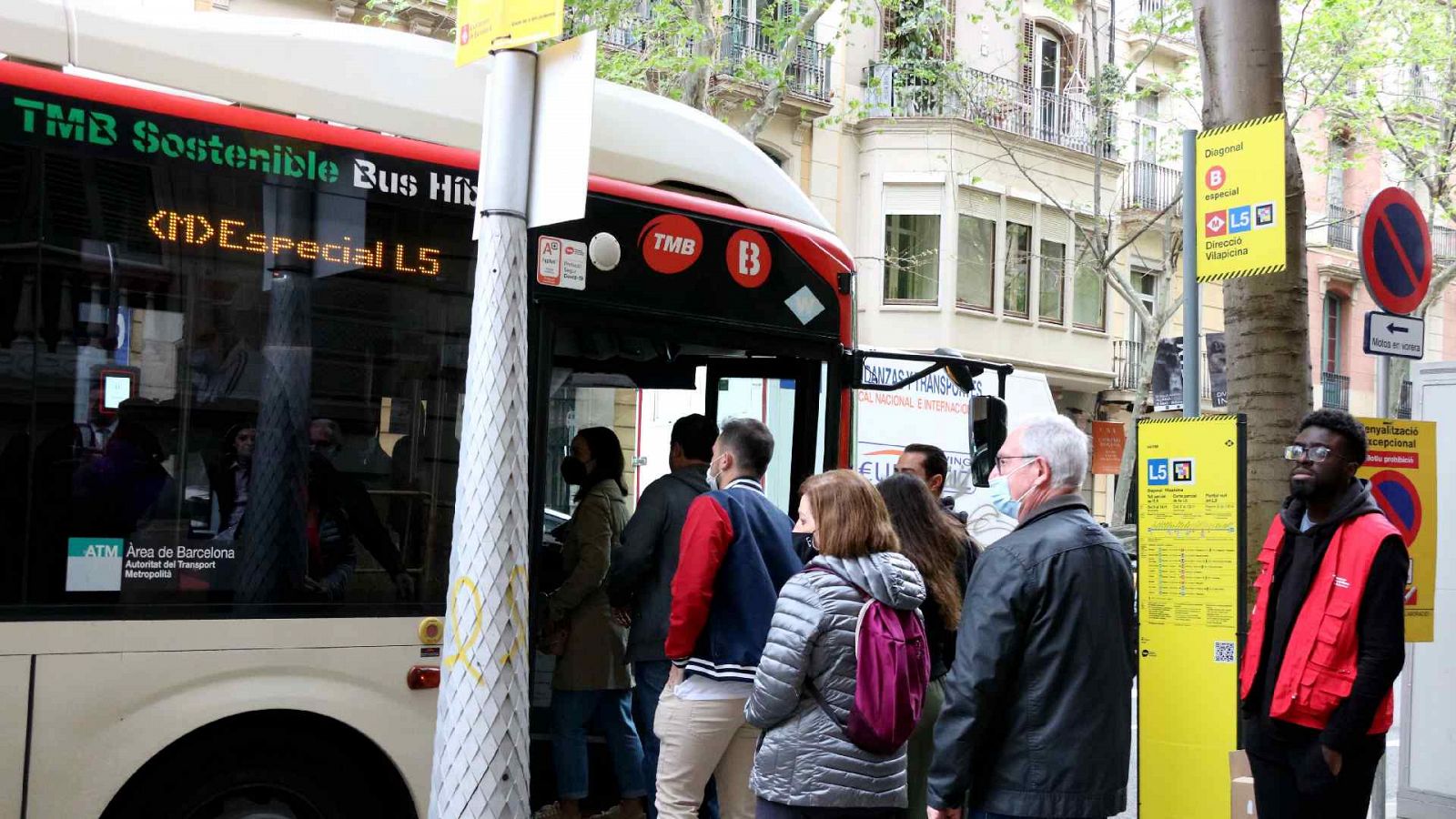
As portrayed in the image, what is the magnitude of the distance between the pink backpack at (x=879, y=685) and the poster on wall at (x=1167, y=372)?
2209cm

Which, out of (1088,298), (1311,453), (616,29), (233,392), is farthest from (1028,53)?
(233,392)

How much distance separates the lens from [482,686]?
3.58 m

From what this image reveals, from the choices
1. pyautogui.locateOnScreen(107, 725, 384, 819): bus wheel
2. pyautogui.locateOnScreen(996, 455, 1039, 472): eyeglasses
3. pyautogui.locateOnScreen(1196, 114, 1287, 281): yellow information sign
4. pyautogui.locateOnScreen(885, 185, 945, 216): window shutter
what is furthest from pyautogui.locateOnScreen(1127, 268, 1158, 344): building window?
pyautogui.locateOnScreen(996, 455, 1039, 472): eyeglasses

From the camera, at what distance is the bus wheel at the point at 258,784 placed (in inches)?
178

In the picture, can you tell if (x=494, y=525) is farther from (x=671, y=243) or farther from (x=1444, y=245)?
(x=1444, y=245)

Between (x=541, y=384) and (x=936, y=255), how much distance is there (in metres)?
21.3

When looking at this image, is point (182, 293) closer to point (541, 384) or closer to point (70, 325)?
point (70, 325)

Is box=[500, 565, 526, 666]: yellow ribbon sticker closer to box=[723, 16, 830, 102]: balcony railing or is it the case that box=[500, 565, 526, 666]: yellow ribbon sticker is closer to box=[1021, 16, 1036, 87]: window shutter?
box=[723, 16, 830, 102]: balcony railing

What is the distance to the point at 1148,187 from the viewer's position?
3062 centimetres

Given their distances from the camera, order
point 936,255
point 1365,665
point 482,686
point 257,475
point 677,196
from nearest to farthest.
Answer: point 482,686 < point 1365,665 < point 257,475 < point 677,196 < point 936,255

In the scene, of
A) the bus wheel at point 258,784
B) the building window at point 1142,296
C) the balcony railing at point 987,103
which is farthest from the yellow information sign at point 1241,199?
the building window at point 1142,296

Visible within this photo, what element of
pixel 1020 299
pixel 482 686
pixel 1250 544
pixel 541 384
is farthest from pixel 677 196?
pixel 1020 299

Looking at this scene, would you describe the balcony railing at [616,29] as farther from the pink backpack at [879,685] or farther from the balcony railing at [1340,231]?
the balcony railing at [1340,231]

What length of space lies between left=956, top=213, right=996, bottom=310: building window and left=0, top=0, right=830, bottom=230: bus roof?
815 inches
